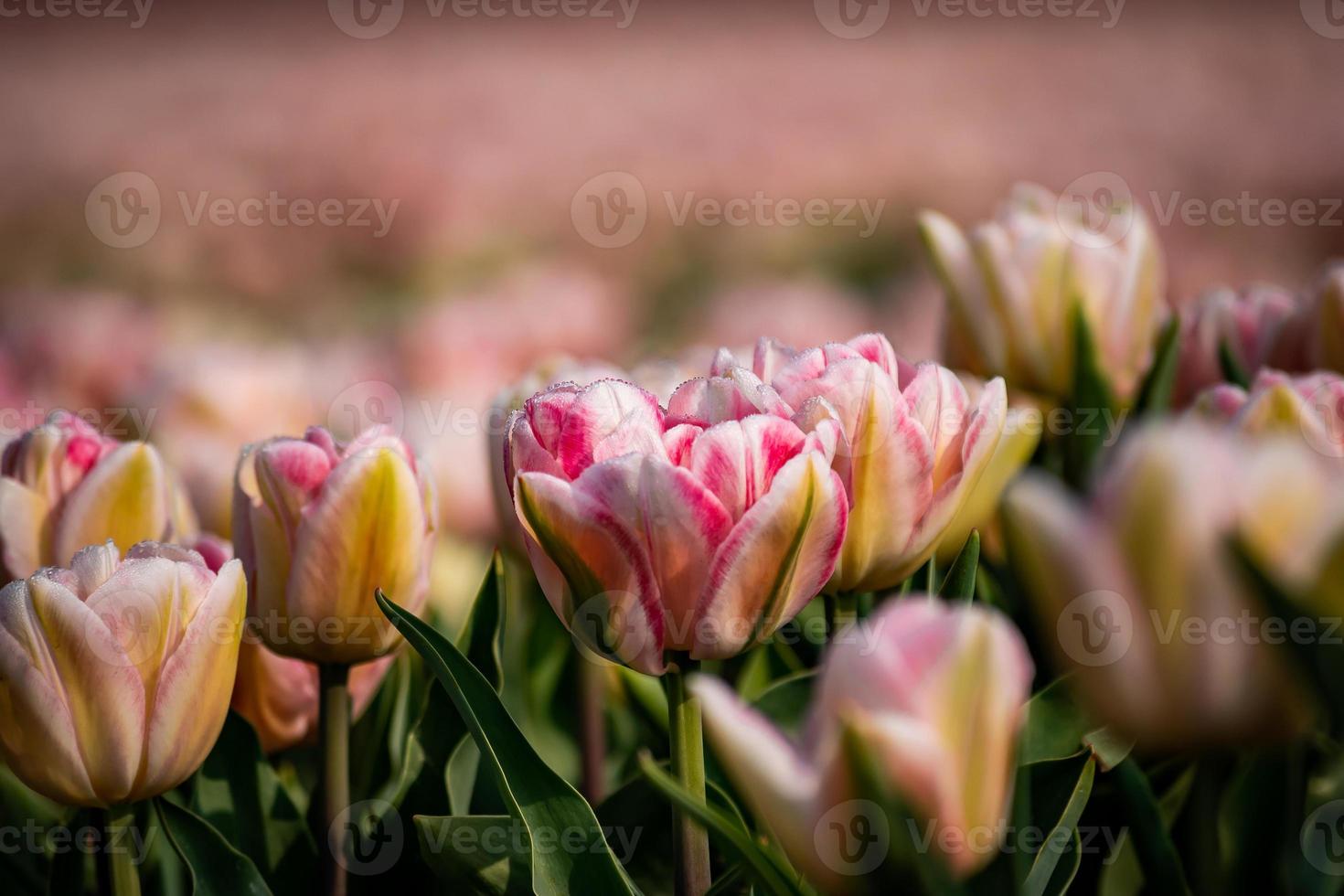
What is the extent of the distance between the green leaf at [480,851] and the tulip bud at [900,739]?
168mm

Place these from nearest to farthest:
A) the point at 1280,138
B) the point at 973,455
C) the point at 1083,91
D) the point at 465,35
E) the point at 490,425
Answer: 1. the point at 973,455
2. the point at 490,425
3. the point at 1280,138
4. the point at 1083,91
5. the point at 465,35

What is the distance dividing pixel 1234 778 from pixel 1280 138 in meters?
2.18

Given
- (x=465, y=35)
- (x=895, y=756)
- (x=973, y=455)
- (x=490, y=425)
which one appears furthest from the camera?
(x=465, y=35)

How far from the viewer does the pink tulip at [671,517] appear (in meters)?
0.35

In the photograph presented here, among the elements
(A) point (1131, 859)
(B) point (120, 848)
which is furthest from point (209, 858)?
(A) point (1131, 859)

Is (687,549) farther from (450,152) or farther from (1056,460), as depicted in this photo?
(450,152)

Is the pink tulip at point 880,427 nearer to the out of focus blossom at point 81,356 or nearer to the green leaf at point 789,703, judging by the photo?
the green leaf at point 789,703

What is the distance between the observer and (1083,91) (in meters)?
2.45

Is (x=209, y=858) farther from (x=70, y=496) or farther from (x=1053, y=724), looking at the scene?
(x=1053, y=724)

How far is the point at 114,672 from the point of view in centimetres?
41

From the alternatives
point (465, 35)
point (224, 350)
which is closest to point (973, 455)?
point (224, 350)

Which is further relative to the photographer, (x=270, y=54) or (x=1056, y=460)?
(x=270, y=54)

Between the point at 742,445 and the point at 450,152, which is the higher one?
the point at 450,152

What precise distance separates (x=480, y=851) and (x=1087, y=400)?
0.40 metres
